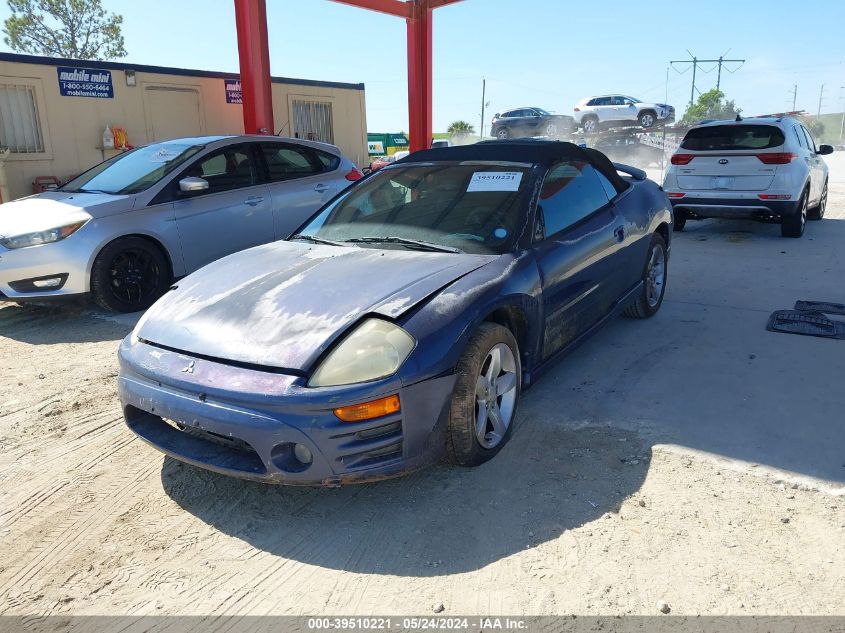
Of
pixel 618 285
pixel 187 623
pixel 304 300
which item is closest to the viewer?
pixel 187 623

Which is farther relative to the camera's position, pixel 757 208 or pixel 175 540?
pixel 757 208

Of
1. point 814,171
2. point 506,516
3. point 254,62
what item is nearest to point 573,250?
point 506,516

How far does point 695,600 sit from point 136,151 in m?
6.62

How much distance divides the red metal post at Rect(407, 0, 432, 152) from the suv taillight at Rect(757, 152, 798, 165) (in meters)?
5.75

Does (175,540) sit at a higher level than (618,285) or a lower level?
lower

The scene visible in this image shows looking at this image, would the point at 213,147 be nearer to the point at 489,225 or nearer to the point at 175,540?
the point at 489,225

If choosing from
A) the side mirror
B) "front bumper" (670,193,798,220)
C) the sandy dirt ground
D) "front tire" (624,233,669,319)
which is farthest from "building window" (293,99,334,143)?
the sandy dirt ground

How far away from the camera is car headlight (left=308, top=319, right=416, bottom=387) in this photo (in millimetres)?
2498

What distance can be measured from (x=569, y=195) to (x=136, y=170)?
4.44 m

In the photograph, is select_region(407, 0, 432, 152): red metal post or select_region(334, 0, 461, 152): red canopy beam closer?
select_region(334, 0, 461, 152): red canopy beam

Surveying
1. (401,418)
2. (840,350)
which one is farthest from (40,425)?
(840,350)

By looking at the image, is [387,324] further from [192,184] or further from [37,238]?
[37,238]

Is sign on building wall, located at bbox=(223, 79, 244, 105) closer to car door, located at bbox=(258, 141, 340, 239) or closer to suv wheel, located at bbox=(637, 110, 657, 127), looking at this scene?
car door, located at bbox=(258, 141, 340, 239)

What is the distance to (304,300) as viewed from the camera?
114 inches
